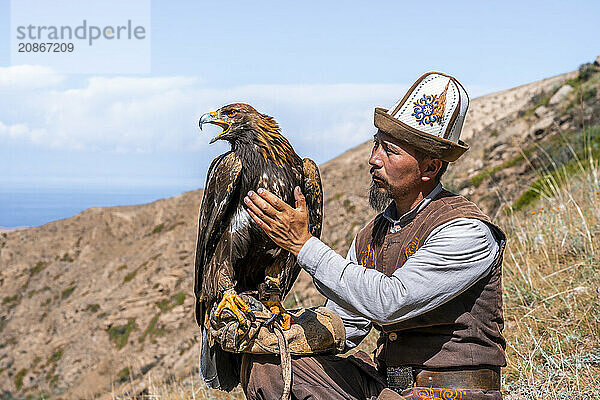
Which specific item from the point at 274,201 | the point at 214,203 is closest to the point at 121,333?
the point at 214,203

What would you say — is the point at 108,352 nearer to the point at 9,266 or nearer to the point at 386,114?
the point at 9,266

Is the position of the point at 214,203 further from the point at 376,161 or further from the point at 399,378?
the point at 399,378

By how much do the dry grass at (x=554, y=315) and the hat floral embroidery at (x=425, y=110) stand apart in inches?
75.4

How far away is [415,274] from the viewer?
7.97ft

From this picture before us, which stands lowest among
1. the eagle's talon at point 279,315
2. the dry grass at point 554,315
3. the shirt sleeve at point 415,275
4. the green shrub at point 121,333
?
the green shrub at point 121,333

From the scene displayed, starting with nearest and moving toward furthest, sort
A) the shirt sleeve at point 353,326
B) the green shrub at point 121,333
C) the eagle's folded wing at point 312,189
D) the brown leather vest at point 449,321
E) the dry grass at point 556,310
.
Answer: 1. the brown leather vest at point 449,321
2. the shirt sleeve at point 353,326
3. the eagle's folded wing at point 312,189
4. the dry grass at point 556,310
5. the green shrub at point 121,333

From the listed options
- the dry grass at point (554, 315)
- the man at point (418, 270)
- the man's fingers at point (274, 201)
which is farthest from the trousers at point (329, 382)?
the dry grass at point (554, 315)

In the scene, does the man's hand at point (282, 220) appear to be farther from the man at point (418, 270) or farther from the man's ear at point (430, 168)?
the man's ear at point (430, 168)

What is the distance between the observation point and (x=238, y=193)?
3.26 meters

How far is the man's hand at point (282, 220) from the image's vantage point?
2.56 metres

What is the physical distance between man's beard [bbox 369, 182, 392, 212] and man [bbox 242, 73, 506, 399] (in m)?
0.02

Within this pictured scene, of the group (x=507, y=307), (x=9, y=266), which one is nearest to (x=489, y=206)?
(x=507, y=307)

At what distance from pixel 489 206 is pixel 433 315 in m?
11.2

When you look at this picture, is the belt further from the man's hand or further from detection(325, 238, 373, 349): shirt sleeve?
the man's hand
